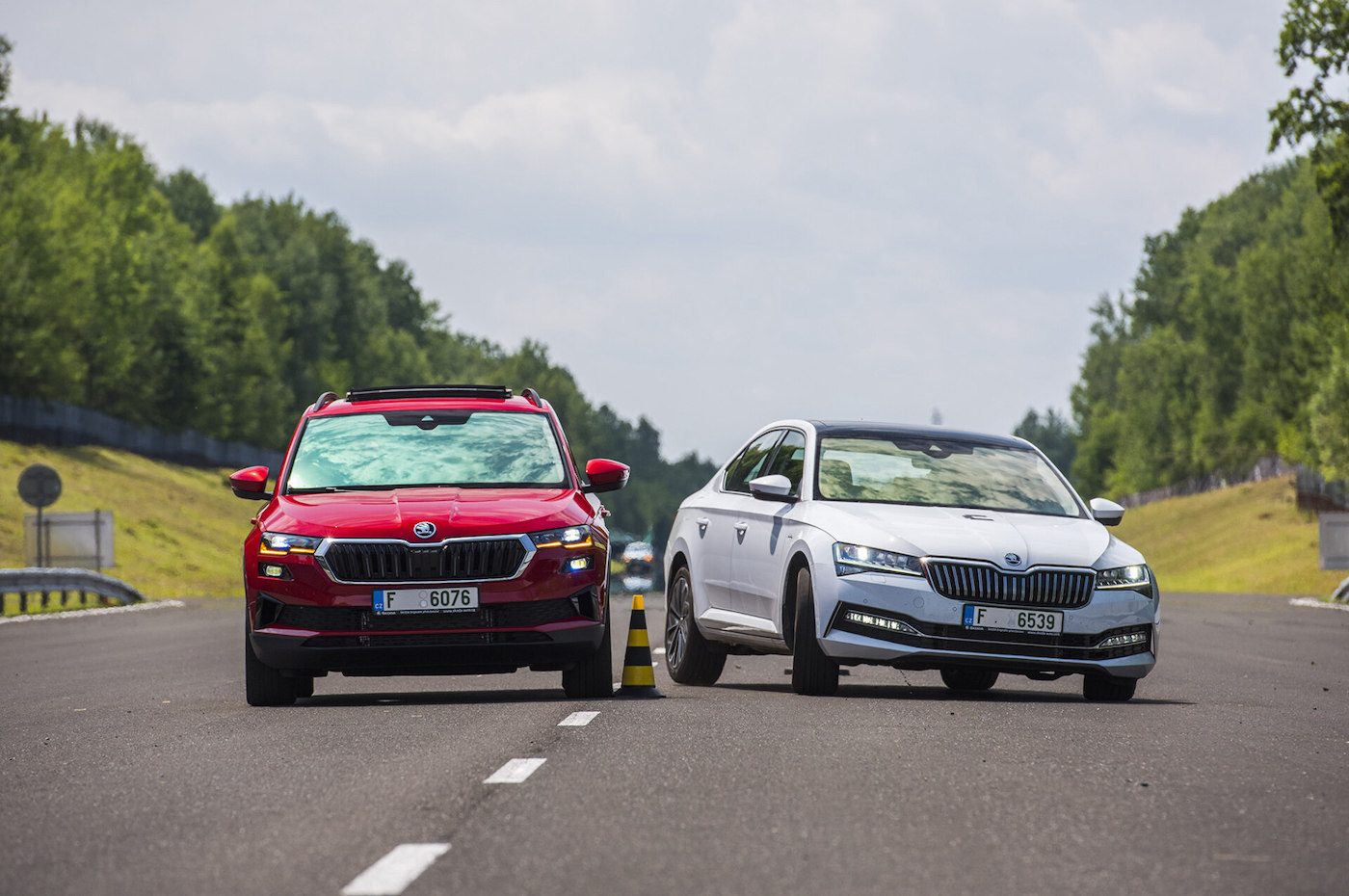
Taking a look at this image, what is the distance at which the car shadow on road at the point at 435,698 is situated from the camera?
531 inches

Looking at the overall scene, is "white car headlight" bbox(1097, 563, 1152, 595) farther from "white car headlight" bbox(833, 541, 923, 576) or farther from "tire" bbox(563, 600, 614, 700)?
"tire" bbox(563, 600, 614, 700)

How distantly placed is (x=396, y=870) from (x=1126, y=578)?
7.65 metres

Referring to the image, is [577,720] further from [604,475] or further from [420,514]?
[604,475]

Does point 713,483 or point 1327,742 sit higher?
point 713,483

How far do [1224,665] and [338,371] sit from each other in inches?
4504

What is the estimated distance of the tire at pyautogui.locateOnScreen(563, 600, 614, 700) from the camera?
13.3 metres

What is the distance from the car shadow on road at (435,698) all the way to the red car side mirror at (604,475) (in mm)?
1329

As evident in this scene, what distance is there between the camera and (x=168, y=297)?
98000 millimetres

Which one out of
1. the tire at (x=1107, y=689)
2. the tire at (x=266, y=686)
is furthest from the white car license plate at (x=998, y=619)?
the tire at (x=266, y=686)

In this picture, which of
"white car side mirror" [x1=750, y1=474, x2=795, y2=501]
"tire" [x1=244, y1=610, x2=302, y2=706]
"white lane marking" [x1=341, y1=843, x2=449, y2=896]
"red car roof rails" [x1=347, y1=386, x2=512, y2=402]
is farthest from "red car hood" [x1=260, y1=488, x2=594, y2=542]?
"white lane marking" [x1=341, y1=843, x2=449, y2=896]

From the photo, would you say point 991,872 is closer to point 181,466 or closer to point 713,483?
point 713,483

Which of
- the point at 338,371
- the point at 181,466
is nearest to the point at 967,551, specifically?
the point at 181,466

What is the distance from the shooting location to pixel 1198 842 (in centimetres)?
734

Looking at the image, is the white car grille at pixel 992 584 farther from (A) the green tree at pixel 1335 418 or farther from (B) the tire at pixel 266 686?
(A) the green tree at pixel 1335 418
